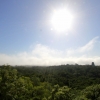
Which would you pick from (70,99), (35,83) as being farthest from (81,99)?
(35,83)

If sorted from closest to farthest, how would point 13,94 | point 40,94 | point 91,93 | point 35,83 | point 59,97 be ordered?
point 59,97
point 13,94
point 91,93
point 40,94
point 35,83

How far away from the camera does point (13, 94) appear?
20766 mm

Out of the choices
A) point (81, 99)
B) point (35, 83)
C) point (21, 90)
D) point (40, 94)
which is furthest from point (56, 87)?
point (35, 83)

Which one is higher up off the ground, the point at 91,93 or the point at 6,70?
the point at 6,70

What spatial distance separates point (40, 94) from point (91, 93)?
1354 centimetres

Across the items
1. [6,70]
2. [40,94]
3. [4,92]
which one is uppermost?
[6,70]

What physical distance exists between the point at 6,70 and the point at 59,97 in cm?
818

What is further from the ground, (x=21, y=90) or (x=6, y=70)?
(x=6, y=70)

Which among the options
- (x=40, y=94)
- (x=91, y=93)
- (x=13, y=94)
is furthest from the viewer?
(x=40, y=94)

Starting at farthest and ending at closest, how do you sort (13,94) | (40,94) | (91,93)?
1. (40,94)
2. (91,93)
3. (13,94)

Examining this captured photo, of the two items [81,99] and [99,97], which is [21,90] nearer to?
[81,99]

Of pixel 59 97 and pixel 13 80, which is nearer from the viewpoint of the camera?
pixel 59 97

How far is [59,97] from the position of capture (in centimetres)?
1797

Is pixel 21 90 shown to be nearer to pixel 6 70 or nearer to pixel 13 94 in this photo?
pixel 13 94
